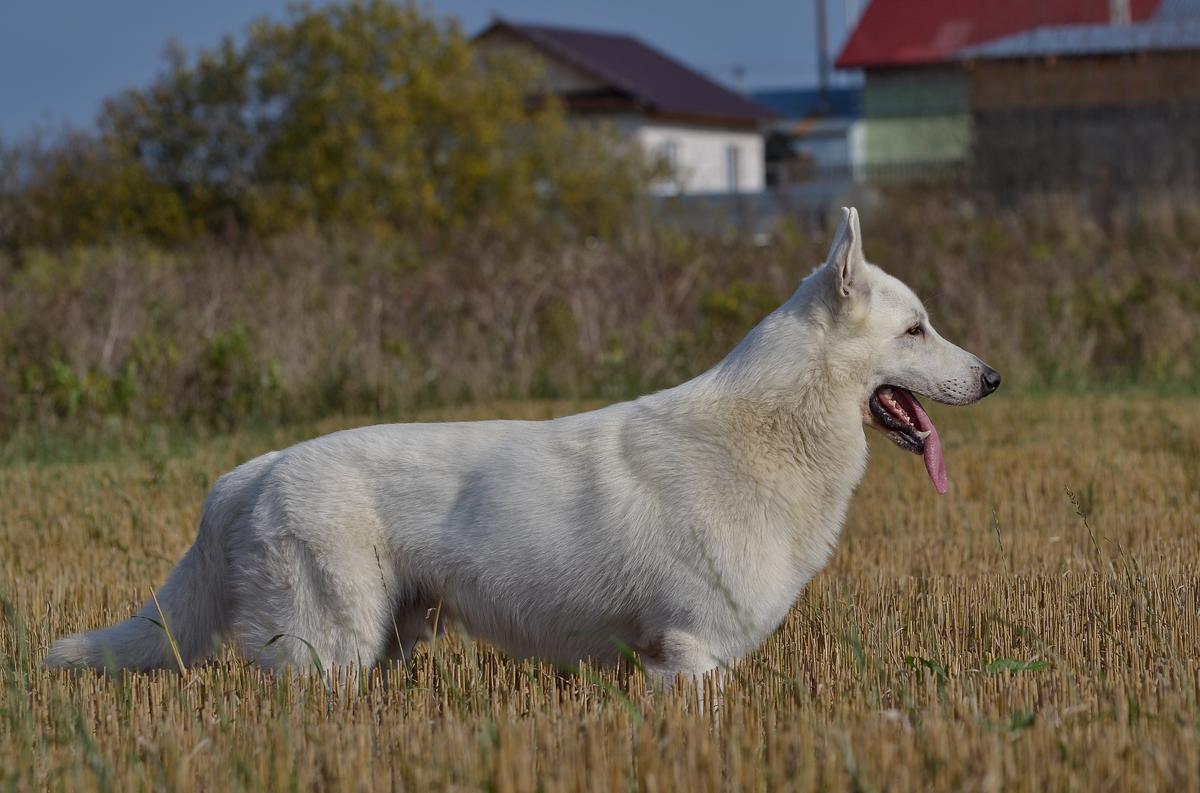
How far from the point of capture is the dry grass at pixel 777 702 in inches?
151

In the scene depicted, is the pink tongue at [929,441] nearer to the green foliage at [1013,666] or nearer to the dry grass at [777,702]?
the dry grass at [777,702]

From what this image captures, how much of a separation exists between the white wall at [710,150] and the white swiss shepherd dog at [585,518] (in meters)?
44.1

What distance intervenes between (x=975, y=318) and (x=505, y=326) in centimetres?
492

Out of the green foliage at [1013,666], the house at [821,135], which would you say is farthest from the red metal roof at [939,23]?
the green foliage at [1013,666]

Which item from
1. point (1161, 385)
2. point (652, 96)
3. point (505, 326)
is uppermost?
point (652, 96)

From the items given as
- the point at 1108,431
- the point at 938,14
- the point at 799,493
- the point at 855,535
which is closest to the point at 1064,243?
the point at 1108,431

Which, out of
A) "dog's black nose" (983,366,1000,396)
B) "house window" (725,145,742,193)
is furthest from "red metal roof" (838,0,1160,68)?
"dog's black nose" (983,366,1000,396)

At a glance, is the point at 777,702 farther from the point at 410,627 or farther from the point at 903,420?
the point at 410,627

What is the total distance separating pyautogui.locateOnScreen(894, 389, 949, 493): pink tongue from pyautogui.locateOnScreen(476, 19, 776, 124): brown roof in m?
45.1

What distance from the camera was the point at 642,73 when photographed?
53562 mm

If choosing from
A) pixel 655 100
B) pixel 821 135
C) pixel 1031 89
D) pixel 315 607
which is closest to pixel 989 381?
pixel 315 607

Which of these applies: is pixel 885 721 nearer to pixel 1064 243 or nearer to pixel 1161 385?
pixel 1161 385

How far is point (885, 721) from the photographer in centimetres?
414

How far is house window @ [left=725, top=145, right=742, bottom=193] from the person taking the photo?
56.7 meters
